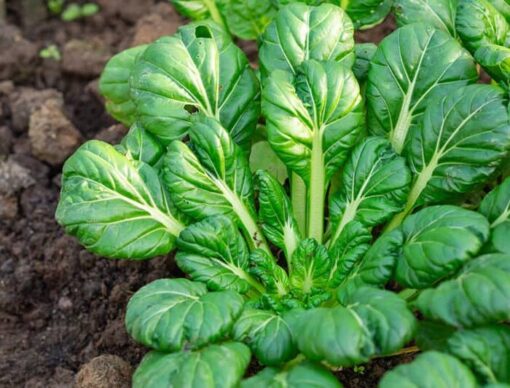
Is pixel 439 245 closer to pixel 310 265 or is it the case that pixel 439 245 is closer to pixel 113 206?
pixel 310 265

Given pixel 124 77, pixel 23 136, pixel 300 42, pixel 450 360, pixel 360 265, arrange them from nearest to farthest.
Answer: pixel 450 360 < pixel 360 265 < pixel 300 42 < pixel 124 77 < pixel 23 136

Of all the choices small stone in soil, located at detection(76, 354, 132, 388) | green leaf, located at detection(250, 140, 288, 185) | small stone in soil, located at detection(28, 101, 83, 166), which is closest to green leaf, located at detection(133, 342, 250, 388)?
small stone in soil, located at detection(76, 354, 132, 388)

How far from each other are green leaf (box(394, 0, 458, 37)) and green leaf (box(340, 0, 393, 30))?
0.22 m

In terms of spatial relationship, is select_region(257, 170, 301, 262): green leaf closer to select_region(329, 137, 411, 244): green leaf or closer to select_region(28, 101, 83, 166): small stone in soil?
select_region(329, 137, 411, 244): green leaf

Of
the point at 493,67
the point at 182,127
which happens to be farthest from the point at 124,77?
the point at 493,67

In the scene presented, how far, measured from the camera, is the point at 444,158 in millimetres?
2613

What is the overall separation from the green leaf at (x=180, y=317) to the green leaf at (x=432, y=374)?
527mm

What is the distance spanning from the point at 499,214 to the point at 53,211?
77.3 inches

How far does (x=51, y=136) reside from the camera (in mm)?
3650

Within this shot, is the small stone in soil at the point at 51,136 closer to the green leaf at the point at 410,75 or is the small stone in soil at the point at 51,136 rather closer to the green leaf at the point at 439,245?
the green leaf at the point at 410,75

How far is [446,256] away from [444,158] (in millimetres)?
504

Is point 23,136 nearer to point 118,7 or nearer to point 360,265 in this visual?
point 118,7

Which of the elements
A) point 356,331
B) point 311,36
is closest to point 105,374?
point 356,331

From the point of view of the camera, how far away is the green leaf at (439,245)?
7.26 feet
